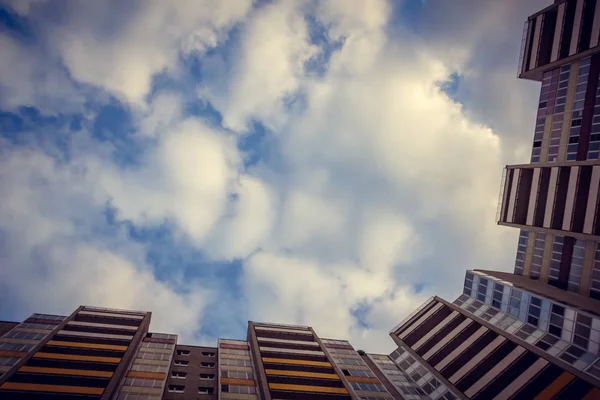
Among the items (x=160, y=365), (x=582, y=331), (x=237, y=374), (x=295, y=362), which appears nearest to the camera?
(x=582, y=331)

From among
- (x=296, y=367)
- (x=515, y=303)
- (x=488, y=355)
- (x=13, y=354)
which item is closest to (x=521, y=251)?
(x=515, y=303)

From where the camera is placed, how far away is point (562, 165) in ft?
203

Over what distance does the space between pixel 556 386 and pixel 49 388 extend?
203 feet

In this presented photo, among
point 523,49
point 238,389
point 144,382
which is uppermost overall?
point 523,49

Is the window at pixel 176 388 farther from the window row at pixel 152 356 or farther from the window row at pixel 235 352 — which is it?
the window row at pixel 235 352

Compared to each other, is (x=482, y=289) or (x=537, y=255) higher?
(x=537, y=255)

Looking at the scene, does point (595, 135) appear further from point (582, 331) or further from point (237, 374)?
point (237, 374)

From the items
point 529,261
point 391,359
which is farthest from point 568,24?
point 391,359

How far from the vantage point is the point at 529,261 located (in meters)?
69.2

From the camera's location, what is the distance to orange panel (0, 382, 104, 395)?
4900cm

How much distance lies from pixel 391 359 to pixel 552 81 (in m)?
59.1

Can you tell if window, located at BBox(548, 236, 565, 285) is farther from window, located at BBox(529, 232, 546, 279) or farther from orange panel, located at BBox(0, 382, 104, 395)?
orange panel, located at BBox(0, 382, 104, 395)

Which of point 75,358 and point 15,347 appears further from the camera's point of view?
point 15,347

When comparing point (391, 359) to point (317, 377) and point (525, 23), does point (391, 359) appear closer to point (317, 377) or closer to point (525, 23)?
point (317, 377)
